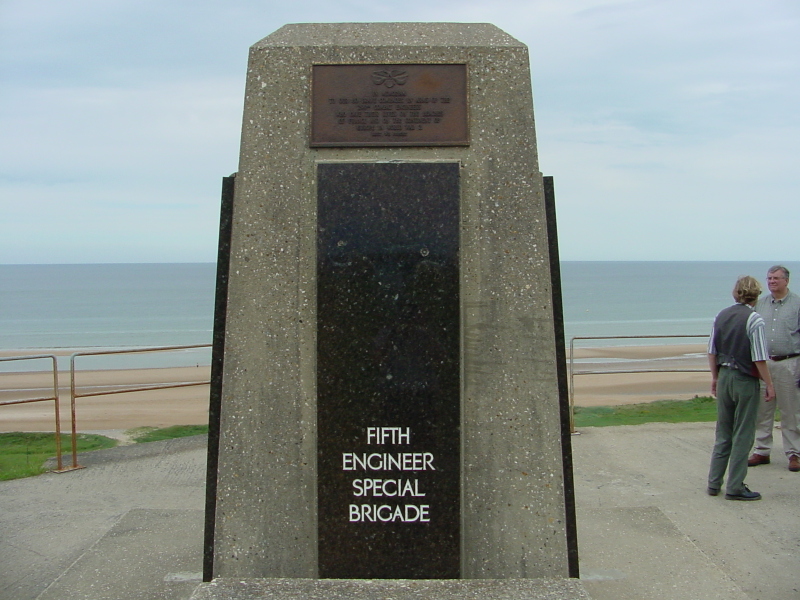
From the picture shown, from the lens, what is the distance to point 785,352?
21.3ft

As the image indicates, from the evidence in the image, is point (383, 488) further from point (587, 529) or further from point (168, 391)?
point (168, 391)

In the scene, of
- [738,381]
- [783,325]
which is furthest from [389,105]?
[783,325]

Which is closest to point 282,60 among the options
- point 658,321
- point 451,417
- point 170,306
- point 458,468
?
point 451,417

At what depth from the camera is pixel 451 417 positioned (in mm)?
3381

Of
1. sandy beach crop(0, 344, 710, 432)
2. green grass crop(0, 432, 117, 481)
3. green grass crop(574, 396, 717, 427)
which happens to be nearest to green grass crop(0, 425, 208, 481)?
green grass crop(0, 432, 117, 481)

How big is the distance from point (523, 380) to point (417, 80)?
1471 millimetres

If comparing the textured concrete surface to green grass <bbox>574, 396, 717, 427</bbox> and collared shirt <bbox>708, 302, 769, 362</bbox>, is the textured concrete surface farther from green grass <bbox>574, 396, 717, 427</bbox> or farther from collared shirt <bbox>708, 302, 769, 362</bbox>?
green grass <bbox>574, 396, 717, 427</bbox>

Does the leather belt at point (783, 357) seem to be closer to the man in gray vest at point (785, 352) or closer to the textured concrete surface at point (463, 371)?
the man in gray vest at point (785, 352)

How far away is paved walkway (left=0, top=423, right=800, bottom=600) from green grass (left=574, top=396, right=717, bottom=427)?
195 centimetres

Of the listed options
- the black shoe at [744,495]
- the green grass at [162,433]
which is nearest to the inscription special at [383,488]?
the black shoe at [744,495]

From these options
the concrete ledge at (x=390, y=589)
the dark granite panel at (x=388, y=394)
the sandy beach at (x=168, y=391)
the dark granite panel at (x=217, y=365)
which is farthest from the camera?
the sandy beach at (x=168, y=391)

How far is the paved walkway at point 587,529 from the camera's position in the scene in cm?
409

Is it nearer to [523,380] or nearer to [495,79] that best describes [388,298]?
[523,380]

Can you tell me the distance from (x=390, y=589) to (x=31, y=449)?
24.3 feet
